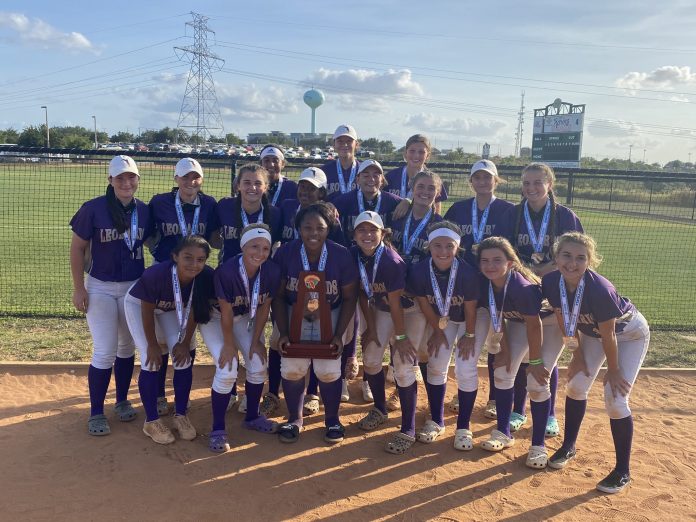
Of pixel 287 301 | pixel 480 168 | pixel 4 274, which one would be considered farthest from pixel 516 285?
pixel 4 274

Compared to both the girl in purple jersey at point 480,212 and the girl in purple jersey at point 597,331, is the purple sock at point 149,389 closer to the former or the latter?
the girl in purple jersey at point 480,212

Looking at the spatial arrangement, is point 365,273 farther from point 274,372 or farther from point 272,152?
point 272,152

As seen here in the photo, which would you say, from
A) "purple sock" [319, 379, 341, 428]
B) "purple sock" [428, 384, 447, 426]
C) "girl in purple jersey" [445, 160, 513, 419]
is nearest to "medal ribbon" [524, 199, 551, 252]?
"girl in purple jersey" [445, 160, 513, 419]

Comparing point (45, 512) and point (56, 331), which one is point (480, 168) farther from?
point (56, 331)

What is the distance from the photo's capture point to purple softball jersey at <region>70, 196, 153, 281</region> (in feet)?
14.4

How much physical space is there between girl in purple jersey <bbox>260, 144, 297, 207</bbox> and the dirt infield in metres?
2.13

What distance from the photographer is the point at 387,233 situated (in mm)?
4598

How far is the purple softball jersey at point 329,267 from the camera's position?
174 inches

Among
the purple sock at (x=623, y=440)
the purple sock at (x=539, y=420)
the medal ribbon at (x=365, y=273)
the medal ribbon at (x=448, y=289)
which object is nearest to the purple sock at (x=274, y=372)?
the medal ribbon at (x=365, y=273)

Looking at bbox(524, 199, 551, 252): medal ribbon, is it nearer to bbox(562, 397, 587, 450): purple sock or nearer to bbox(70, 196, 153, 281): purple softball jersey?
bbox(562, 397, 587, 450): purple sock

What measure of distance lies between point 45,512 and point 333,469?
1.98 meters

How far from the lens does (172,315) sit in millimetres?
4590

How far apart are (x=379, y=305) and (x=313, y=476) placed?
1.48m

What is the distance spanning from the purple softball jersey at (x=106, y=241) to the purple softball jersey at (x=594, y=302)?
131 inches
